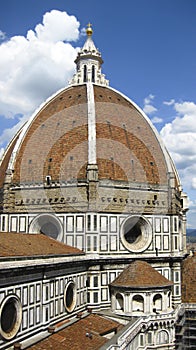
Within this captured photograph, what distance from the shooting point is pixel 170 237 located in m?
26.5

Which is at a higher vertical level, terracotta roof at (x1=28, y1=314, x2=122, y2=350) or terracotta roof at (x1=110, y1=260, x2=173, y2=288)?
terracotta roof at (x1=110, y1=260, x2=173, y2=288)

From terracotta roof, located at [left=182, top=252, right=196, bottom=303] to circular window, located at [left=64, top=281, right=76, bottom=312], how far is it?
8.84 meters

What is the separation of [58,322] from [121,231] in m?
7.28

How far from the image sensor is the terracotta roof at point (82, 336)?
1681 centimetres

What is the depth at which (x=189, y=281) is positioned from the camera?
27.6 m

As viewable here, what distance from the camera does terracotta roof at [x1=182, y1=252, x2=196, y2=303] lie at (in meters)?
27.0

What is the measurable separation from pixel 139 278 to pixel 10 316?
28.3 ft

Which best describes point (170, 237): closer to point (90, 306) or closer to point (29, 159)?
point (90, 306)

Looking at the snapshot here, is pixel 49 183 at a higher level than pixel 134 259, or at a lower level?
higher

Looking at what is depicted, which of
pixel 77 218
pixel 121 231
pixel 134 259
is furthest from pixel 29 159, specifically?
pixel 134 259

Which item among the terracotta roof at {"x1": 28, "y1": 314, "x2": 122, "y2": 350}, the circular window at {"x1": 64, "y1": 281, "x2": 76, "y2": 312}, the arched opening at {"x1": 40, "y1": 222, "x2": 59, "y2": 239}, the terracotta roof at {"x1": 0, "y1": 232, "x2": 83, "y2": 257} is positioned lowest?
the terracotta roof at {"x1": 28, "y1": 314, "x2": 122, "y2": 350}

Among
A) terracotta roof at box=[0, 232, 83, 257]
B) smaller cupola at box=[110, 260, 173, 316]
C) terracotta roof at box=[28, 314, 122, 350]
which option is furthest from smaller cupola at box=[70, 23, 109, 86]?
terracotta roof at box=[28, 314, 122, 350]

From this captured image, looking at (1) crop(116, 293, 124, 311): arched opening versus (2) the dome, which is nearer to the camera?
(1) crop(116, 293, 124, 311): arched opening

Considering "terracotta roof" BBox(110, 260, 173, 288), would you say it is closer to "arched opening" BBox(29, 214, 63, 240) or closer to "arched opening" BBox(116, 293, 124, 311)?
"arched opening" BBox(116, 293, 124, 311)
